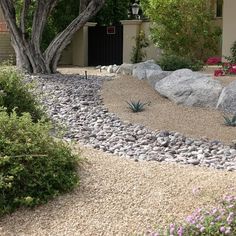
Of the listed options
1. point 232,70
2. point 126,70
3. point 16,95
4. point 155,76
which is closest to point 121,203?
point 16,95

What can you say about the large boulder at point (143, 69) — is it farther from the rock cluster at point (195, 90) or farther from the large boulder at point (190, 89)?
the large boulder at point (190, 89)

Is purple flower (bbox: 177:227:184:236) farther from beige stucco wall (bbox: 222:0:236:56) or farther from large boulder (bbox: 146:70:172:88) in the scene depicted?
beige stucco wall (bbox: 222:0:236:56)

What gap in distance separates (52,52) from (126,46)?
6.87 meters

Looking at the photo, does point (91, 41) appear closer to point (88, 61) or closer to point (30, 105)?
point (88, 61)

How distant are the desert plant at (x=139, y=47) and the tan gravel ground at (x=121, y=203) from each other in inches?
615

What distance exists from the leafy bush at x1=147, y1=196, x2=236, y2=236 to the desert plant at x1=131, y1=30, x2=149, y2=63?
54.7 ft

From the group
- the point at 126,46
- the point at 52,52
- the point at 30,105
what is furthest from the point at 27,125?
the point at 126,46

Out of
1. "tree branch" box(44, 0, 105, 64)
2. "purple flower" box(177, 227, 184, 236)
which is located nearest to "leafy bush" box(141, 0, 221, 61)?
"tree branch" box(44, 0, 105, 64)

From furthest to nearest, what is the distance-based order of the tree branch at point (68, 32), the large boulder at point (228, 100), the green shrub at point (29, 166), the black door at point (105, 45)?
1. the black door at point (105, 45)
2. the tree branch at point (68, 32)
3. the large boulder at point (228, 100)
4. the green shrub at point (29, 166)

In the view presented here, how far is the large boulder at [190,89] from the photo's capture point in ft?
32.2

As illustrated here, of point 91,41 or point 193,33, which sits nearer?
point 193,33

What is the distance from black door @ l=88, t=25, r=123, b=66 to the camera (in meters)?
23.0

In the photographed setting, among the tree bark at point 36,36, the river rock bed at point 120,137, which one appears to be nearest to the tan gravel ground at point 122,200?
the river rock bed at point 120,137

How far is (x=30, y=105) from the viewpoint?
714 cm
